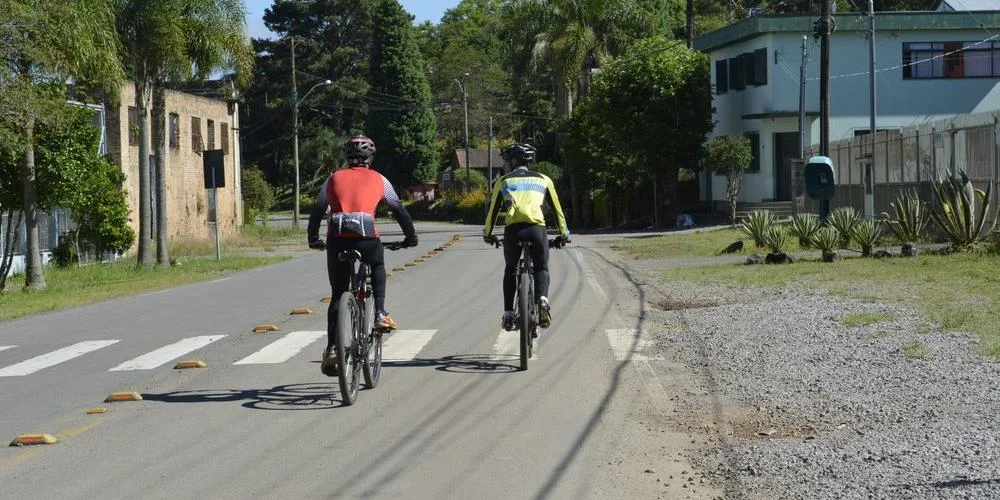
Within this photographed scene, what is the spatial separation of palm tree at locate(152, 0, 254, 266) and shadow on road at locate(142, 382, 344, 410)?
25322mm

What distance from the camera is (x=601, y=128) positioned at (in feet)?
191

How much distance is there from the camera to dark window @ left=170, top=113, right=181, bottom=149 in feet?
157

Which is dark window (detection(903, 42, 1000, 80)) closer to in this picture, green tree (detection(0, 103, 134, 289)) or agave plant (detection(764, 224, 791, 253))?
agave plant (detection(764, 224, 791, 253))

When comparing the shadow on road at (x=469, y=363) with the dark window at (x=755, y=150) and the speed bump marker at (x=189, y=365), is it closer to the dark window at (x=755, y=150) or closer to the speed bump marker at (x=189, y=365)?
the speed bump marker at (x=189, y=365)

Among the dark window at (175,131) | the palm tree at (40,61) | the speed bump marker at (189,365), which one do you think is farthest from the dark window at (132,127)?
the speed bump marker at (189,365)

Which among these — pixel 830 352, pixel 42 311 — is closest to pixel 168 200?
pixel 42 311

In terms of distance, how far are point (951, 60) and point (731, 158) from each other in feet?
30.1

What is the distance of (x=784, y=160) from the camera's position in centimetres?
5059

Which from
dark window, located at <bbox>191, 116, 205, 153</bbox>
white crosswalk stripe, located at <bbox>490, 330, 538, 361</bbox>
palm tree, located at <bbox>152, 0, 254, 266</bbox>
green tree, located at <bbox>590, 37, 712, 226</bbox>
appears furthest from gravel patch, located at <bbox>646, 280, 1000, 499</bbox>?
dark window, located at <bbox>191, 116, 205, 153</bbox>

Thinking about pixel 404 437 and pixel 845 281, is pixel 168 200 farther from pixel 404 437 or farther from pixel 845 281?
pixel 404 437

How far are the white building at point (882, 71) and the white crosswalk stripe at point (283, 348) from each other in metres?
36.9

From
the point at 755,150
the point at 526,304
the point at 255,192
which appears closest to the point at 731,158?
the point at 755,150

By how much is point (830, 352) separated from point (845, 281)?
758 centimetres

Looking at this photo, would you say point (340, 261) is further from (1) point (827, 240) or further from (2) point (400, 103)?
(2) point (400, 103)
